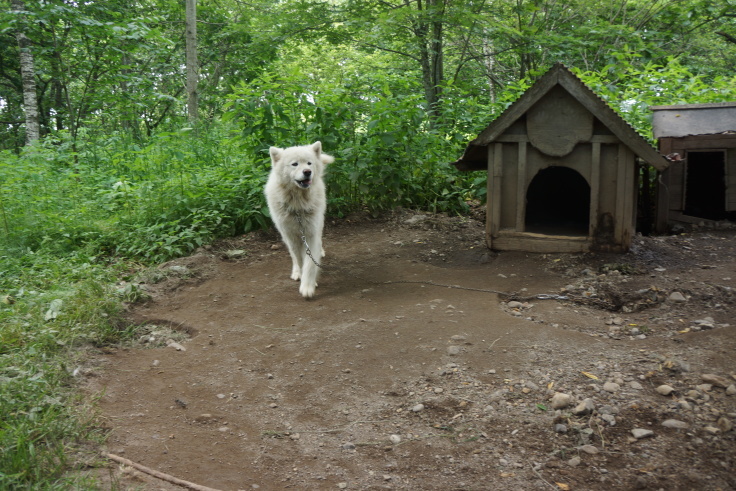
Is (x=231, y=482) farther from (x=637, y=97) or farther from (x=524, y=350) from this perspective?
(x=637, y=97)

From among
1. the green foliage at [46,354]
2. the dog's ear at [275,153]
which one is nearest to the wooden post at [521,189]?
the dog's ear at [275,153]

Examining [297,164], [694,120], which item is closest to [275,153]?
[297,164]

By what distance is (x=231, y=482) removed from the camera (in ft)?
8.07

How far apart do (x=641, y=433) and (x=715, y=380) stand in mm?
668

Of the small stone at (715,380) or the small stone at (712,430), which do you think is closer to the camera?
the small stone at (712,430)

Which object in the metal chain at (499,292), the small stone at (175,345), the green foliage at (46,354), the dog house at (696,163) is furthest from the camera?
the dog house at (696,163)

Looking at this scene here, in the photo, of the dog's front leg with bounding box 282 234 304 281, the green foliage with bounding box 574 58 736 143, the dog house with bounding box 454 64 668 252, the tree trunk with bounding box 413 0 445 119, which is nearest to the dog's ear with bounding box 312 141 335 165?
the dog's front leg with bounding box 282 234 304 281

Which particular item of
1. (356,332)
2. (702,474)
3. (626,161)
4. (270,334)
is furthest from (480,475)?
(626,161)

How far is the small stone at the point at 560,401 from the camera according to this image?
2852 millimetres

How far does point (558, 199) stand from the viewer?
24.8 feet

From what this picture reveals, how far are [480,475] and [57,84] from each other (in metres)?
13.3

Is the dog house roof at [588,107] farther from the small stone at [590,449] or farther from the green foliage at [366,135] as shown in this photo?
the small stone at [590,449]

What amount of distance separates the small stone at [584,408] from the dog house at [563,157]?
292 centimetres

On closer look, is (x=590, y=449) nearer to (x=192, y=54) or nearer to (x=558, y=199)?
(x=558, y=199)
